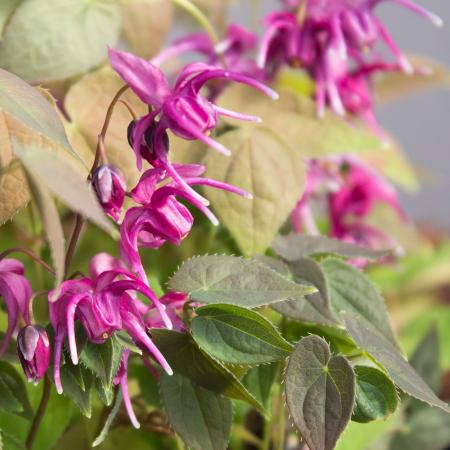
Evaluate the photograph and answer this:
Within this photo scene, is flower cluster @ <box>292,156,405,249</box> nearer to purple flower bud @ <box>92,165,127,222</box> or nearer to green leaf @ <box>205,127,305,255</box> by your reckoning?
green leaf @ <box>205,127,305,255</box>

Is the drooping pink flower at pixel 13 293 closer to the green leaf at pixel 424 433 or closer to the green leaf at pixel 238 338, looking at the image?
the green leaf at pixel 238 338

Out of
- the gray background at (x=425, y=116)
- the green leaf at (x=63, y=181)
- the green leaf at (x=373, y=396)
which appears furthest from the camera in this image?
the gray background at (x=425, y=116)

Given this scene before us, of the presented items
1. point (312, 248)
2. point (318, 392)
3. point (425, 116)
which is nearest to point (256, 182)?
point (312, 248)

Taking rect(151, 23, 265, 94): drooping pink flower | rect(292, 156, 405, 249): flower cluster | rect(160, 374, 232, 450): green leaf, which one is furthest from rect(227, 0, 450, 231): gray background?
rect(160, 374, 232, 450): green leaf

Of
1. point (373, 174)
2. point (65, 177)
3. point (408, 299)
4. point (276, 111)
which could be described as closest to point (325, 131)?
point (276, 111)

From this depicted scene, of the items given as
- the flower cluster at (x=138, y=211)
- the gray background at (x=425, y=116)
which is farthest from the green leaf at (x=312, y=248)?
the gray background at (x=425, y=116)

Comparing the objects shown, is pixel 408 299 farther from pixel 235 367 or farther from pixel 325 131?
pixel 235 367
